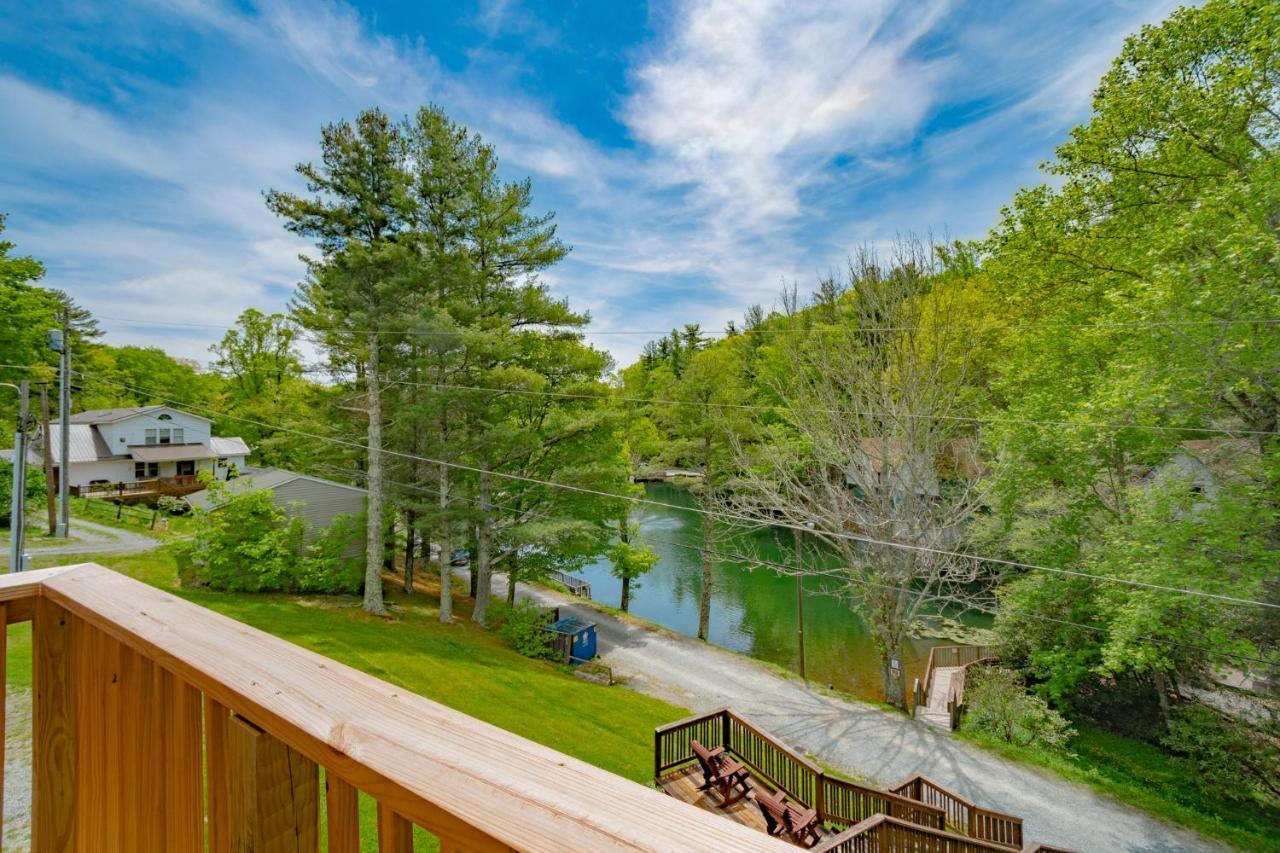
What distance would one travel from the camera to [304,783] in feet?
2.55

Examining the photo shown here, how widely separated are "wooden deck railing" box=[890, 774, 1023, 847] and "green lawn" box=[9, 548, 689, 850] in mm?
3425

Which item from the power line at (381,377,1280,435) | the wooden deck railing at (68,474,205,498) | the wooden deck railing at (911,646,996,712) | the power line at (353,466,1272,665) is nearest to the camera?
the power line at (353,466,1272,665)

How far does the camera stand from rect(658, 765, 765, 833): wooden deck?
6.36m

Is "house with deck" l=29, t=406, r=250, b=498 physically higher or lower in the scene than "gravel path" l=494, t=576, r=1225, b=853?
higher

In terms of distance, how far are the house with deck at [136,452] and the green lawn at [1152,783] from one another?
2846cm

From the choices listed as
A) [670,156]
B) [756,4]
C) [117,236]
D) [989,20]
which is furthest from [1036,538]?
[117,236]

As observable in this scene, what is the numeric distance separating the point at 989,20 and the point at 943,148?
3.43 m

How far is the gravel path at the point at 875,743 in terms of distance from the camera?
7.57 meters

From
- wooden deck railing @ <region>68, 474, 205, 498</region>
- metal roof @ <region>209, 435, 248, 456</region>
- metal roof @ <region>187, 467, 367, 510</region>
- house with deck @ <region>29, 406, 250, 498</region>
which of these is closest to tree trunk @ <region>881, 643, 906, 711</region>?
metal roof @ <region>187, 467, 367, 510</region>

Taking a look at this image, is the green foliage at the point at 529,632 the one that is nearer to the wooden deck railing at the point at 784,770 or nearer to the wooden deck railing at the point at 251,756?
the wooden deck railing at the point at 784,770

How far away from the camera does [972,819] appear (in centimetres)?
674

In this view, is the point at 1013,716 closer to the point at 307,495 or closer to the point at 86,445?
the point at 307,495

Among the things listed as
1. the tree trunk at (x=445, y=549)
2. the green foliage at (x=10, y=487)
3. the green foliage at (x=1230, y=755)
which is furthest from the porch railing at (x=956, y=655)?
the green foliage at (x=10, y=487)

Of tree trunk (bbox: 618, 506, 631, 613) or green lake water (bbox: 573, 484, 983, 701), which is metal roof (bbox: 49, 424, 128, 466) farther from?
tree trunk (bbox: 618, 506, 631, 613)
